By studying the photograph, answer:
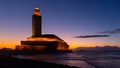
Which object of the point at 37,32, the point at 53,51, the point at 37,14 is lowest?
the point at 53,51

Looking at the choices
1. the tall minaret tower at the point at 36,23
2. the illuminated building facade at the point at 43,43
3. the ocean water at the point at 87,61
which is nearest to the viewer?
the ocean water at the point at 87,61

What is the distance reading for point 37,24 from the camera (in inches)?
5443

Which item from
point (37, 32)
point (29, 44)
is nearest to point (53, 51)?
point (29, 44)

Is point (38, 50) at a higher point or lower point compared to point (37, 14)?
lower

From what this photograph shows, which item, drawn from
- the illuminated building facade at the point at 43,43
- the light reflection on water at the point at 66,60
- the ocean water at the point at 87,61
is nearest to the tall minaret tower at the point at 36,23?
the illuminated building facade at the point at 43,43

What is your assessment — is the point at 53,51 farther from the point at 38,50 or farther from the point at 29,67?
the point at 29,67

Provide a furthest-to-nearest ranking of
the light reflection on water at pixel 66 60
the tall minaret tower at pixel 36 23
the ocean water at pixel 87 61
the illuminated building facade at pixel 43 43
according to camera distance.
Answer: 1. the tall minaret tower at pixel 36 23
2. the illuminated building facade at pixel 43 43
3. the light reflection on water at pixel 66 60
4. the ocean water at pixel 87 61

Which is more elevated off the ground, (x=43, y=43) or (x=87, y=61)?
(x=43, y=43)

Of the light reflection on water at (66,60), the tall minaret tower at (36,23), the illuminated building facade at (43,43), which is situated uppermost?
the tall minaret tower at (36,23)

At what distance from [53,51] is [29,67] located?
9104cm

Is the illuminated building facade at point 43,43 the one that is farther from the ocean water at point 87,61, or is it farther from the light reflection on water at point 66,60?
the ocean water at point 87,61

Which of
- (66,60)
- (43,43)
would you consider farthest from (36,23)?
(66,60)

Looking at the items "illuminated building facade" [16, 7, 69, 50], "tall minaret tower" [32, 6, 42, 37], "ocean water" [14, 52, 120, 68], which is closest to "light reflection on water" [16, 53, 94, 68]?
"ocean water" [14, 52, 120, 68]

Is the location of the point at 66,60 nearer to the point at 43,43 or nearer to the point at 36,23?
the point at 43,43
